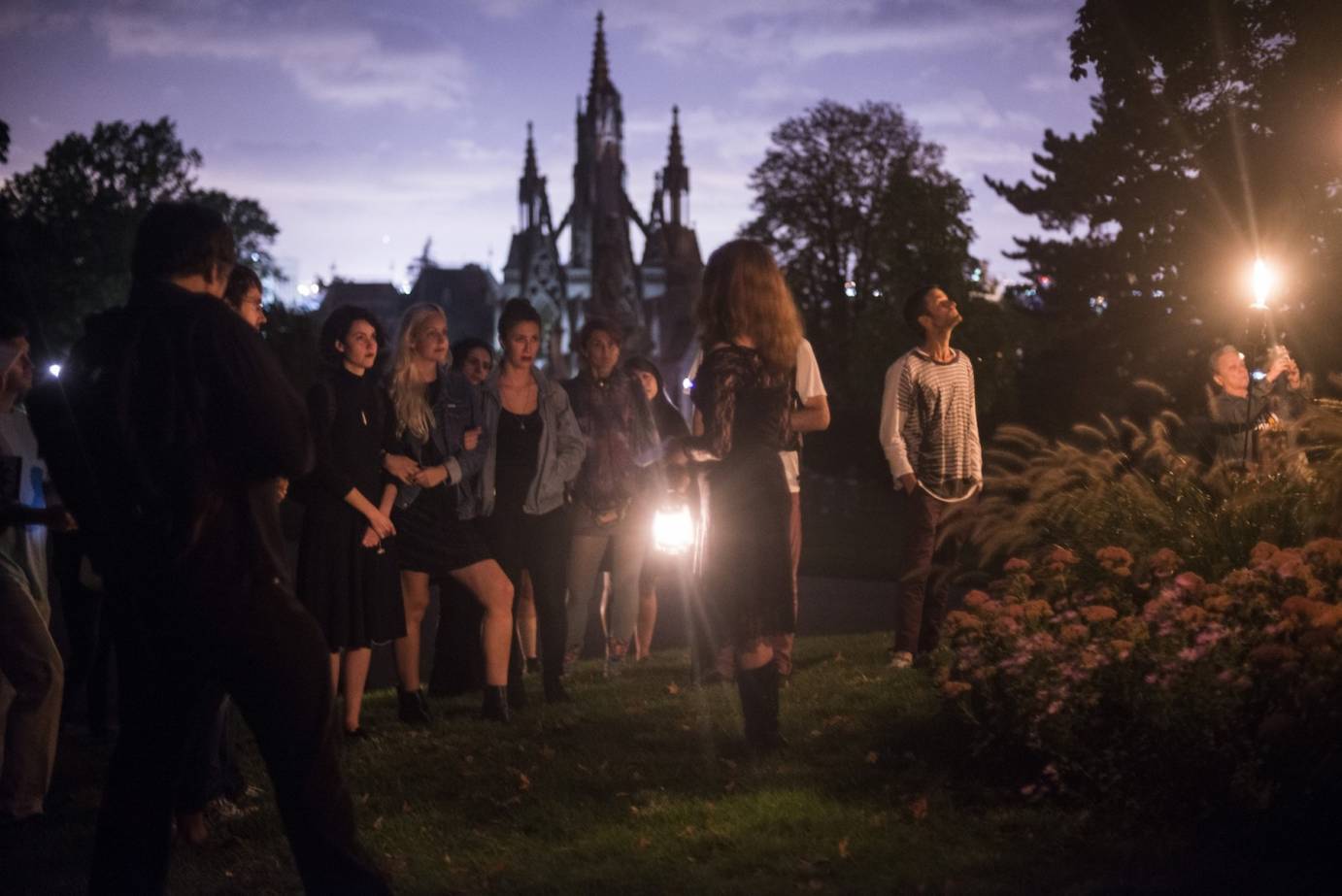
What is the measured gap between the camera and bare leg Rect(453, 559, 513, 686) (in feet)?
28.3

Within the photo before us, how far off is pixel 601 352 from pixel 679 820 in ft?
15.4

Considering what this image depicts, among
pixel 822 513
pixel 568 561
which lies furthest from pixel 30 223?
pixel 568 561

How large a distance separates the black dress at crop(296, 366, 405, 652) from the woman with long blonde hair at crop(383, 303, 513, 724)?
0.95ft

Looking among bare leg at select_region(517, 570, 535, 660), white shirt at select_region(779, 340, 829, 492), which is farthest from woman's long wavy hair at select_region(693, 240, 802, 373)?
bare leg at select_region(517, 570, 535, 660)

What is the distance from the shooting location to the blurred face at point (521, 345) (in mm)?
9250

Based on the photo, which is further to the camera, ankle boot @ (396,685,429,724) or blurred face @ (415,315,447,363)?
ankle boot @ (396,685,429,724)

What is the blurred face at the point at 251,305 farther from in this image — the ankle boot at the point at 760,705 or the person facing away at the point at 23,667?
the ankle boot at the point at 760,705

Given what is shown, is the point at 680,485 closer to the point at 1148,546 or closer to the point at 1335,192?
the point at 1148,546

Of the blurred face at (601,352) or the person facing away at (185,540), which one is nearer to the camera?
the person facing away at (185,540)

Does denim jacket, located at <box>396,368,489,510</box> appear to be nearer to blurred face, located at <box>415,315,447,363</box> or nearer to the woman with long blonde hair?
the woman with long blonde hair

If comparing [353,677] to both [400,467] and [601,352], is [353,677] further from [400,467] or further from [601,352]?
[601,352]

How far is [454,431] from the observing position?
884cm

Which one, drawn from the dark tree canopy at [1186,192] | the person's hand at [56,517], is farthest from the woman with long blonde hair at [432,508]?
the dark tree canopy at [1186,192]

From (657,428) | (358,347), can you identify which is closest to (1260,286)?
(657,428)
